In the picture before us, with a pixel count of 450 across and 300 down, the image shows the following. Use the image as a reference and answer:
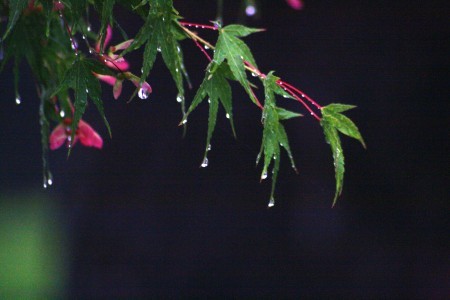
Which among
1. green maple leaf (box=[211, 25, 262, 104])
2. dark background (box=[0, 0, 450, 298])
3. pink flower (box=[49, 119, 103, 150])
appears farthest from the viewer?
dark background (box=[0, 0, 450, 298])

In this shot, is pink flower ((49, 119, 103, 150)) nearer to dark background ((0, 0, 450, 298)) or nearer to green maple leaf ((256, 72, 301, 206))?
green maple leaf ((256, 72, 301, 206))

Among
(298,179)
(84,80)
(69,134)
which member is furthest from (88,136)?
(298,179)

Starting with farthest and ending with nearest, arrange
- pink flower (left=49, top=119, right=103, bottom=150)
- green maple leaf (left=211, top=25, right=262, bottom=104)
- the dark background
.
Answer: the dark background, pink flower (left=49, top=119, right=103, bottom=150), green maple leaf (left=211, top=25, right=262, bottom=104)

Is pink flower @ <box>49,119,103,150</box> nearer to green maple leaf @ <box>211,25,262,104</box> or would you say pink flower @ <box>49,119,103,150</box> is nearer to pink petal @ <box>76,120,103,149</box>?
pink petal @ <box>76,120,103,149</box>

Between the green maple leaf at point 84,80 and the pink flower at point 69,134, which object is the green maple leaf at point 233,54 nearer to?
the green maple leaf at point 84,80

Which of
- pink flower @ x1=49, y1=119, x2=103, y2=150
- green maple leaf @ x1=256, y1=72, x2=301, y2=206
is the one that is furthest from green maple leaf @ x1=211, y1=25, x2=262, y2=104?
pink flower @ x1=49, y1=119, x2=103, y2=150

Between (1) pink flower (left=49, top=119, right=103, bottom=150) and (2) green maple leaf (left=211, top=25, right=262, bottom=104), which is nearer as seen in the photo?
(2) green maple leaf (left=211, top=25, right=262, bottom=104)

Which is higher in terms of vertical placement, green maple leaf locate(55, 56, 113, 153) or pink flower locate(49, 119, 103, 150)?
green maple leaf locate(55, 56, 113, 153)

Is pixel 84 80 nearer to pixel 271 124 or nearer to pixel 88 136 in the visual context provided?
pixel 271 124

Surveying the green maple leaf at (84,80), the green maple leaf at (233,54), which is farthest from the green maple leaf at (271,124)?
the green maple leaf at (84,80)
